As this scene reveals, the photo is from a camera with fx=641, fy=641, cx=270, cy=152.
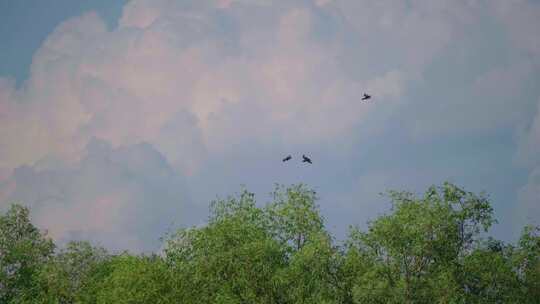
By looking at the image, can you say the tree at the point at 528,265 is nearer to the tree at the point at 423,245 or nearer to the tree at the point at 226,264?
the tree at the point at 423,245

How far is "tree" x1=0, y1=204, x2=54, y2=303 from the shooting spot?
78000mm

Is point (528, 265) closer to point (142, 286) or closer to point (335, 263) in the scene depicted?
point (335, 263)

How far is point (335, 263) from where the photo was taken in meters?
59.9

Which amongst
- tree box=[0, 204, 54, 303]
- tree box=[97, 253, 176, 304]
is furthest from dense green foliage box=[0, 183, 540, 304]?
tree box=[0, 204, 54, 303]

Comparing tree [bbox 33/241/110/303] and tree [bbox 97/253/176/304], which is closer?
tree [bbox 97/253/176/304]

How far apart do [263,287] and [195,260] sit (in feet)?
24.0

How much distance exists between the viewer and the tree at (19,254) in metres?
78.0

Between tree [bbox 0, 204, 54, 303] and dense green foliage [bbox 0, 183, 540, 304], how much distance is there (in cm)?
1629

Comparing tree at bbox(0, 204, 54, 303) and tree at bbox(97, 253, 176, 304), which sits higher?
tree at bbox(0, 204, 54, 303)

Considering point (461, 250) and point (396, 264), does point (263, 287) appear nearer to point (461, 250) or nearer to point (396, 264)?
point (396, 264)

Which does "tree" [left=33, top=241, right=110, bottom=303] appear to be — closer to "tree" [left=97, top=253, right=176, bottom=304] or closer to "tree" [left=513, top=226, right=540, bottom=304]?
"tree" [left=97, top=253, right=176, bottom=304]

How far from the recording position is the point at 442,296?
57438 millimetres

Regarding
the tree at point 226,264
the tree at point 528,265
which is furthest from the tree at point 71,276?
the tree at point 528,265

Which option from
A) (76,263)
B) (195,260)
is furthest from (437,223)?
(76,263)
